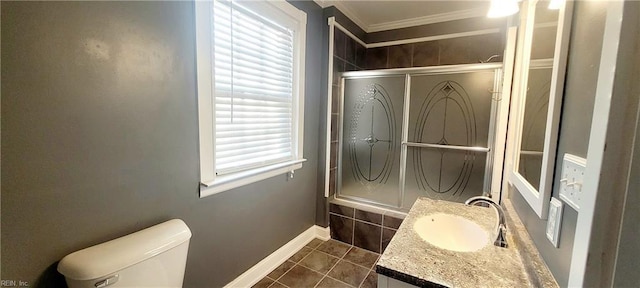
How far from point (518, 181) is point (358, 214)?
62.1 inches

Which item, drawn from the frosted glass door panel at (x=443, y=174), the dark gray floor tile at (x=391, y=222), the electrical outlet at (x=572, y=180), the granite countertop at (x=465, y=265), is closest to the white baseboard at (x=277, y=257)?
the dark gray floor tile at (x=391, y=222)

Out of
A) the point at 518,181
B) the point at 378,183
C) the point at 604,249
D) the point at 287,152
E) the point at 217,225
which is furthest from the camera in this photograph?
the point at 378,183

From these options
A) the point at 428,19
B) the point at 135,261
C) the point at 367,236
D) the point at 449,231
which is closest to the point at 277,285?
the point at 367,236

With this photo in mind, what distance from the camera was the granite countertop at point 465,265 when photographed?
2.69 feet

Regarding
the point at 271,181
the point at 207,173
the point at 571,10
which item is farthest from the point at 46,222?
the point at 571,10

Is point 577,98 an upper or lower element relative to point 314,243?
upper

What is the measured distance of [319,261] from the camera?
2.26 m

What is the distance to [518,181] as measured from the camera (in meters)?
1.15

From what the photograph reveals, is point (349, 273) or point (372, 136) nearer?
point (349, 273)

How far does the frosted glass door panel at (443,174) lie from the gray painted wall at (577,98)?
5.15 feet

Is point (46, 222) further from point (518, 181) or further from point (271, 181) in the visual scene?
point (518, 181)

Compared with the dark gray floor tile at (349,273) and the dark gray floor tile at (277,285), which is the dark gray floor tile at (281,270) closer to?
the dark gray floor tile at (277,285)

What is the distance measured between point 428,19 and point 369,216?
2.24 meters

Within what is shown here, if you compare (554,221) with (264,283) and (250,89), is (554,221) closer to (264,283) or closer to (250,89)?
(250,89)
